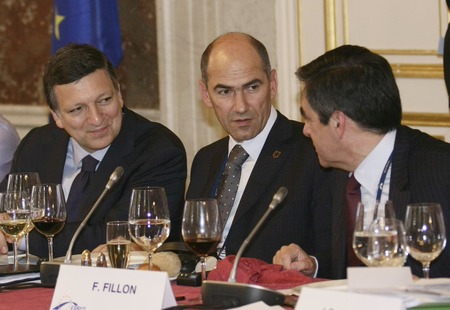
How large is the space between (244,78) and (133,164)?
0.56m

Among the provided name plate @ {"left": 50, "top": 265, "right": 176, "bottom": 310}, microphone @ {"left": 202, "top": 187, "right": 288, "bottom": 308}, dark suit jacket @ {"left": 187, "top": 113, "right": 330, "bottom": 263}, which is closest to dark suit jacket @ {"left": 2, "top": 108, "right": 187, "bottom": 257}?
dark suit jacket @ {"left": 187, "top": 113, "right": 330, "bottom": 263}

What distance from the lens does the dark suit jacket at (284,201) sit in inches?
143

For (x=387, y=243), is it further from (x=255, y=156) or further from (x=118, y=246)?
(x=255, y=156)

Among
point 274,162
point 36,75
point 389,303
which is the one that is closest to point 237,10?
point 36,75

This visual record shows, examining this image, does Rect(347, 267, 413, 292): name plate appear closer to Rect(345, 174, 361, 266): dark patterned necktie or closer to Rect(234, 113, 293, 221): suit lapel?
Rect(345, 174, 361, 266): dark patterned necktie

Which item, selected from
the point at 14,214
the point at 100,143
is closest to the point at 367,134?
the point at 14,214

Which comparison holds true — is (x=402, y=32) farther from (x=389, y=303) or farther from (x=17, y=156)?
(x=389, y=303)

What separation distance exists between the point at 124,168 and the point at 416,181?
1.32 metres

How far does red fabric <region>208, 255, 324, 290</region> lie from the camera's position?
9.23 feet

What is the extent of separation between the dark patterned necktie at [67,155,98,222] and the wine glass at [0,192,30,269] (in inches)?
25.4

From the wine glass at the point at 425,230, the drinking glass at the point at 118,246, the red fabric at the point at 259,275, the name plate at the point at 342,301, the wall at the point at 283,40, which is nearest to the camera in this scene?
the name plate at the point at 342,301

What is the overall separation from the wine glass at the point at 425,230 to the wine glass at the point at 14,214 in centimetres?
131

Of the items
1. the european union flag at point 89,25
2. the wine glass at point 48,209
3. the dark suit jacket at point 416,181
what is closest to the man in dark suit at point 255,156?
the dark suit jacket at point 416,181

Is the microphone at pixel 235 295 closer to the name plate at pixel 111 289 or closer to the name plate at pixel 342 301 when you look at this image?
the name plate at pixel 111 289
